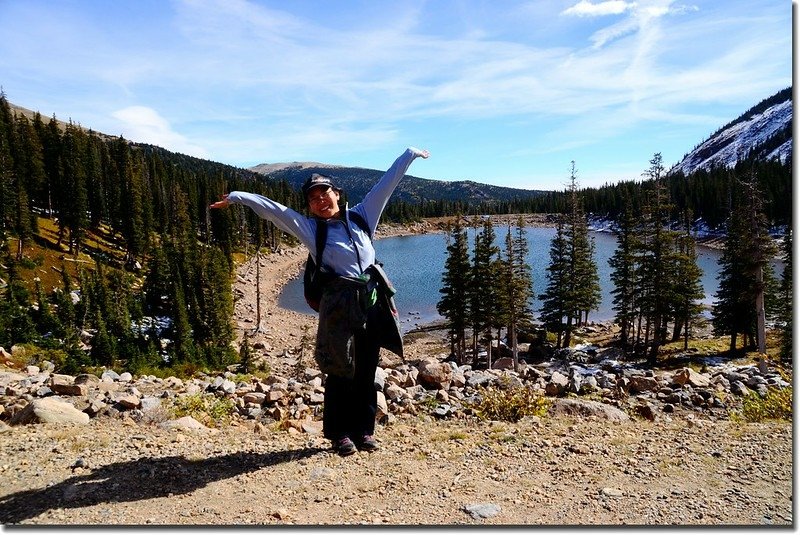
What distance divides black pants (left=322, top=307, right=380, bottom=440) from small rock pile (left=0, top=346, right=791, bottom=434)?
5.34 ft

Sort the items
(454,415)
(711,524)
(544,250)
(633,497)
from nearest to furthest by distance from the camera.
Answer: (711,524) < (633,497) < (454,415) < (544,250)

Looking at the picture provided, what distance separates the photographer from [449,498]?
4.52 metres

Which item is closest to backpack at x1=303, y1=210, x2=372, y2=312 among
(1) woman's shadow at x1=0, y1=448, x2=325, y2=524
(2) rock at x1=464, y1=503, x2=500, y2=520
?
(1) woman's shadow at x1=0, y1=448, x2=325, y2=524

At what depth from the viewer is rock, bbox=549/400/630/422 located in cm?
797

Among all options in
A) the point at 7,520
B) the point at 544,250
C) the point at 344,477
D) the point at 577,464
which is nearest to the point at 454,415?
the point at 577,464

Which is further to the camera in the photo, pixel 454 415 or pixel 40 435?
pixel 454 415

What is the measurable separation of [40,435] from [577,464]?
21.8 ft

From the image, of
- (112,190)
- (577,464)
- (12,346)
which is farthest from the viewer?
(112,190)

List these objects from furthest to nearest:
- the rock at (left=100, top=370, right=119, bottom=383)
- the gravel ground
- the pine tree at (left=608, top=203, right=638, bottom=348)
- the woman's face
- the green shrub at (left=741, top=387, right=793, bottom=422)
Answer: the pine tree at (left=608, top=203, right=638, bottom=348) → the rock at (left=100, top=370, right=119, bottom=383) → the green shrub at (left=741, top=387, right=793, bottom=422) → the woman's face → the gravel ground

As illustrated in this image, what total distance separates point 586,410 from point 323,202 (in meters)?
5.86

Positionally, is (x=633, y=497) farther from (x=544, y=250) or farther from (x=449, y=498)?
(x=544, y=250)

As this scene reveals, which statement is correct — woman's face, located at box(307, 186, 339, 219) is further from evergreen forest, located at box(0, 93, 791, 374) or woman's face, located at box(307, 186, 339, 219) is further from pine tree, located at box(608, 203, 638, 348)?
pine tree, located at box(608, 203, 638, 348)

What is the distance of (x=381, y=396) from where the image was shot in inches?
349

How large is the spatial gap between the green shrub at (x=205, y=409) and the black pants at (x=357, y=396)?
296 cm
